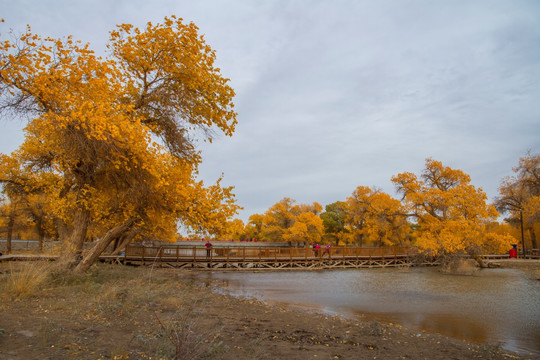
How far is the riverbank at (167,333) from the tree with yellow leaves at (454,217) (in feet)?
83.5

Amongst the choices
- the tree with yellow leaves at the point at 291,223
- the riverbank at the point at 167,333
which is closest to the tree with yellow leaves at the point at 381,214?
the tree with yellow leaves at the point at 291,223

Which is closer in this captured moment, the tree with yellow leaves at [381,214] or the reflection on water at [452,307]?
the reflection on water at [452,307]

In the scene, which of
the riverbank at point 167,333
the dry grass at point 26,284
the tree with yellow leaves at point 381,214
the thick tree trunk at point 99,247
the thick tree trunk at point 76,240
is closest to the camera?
the riverbank at point 167,333

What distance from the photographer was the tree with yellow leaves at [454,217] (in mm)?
29984

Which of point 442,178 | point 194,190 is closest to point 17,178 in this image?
point 194,190

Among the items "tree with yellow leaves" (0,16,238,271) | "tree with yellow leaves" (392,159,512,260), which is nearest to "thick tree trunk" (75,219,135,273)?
"tree with yellow leaves" (0,16,238,271)

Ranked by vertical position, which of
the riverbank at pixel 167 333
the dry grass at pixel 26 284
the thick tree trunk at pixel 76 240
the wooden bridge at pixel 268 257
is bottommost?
the wooden bridge at pixel 268 257

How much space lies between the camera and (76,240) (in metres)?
10.7

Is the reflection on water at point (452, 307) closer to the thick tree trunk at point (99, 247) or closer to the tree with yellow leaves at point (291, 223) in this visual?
the thick tree trunk at point (99, 247)

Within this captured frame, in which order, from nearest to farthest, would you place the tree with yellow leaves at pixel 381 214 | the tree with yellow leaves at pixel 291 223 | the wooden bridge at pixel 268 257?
the wooden bridge at pixel 268 257 < the tree with yellow leaves at pixel 381 214 < the tree with yellow leaves at pixel 291 223

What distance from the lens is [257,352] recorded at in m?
5.00

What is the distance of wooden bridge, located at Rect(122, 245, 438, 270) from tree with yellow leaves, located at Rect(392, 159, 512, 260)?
5799 millimetres

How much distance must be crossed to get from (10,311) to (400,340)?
7582 millimetres

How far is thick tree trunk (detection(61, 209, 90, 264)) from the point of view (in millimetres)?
10484
